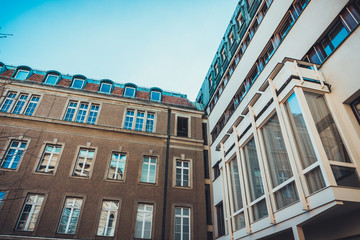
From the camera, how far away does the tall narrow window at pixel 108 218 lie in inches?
556

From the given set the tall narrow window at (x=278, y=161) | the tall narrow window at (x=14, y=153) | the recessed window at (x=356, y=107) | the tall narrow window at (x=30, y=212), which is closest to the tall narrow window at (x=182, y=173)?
the tall narrow window at (x=30, y=212)

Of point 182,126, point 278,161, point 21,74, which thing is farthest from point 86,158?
point 278,161

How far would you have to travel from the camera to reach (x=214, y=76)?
A: 20828 mm

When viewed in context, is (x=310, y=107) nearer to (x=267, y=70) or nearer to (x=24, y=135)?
(x=267, y=70)

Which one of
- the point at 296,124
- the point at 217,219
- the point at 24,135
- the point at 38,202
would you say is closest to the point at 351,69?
the point at 296,124

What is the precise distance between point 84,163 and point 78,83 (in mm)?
7845

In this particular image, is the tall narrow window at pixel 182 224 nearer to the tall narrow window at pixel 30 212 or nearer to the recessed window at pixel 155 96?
the tall narrow window at pixel 30 212

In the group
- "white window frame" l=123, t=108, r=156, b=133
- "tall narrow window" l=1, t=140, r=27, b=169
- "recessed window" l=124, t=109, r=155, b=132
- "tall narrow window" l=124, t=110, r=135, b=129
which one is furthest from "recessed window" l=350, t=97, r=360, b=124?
"tall narrow window" l=1, t=140, r=27, b=169

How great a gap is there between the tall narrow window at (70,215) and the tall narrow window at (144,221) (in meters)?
3.57

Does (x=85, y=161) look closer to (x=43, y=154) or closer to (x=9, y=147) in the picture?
(x=43, y=154)

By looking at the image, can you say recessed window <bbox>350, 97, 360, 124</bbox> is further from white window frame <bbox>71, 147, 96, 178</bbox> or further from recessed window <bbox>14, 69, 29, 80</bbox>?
recessed window <bbox>14, 69, 29, 80</bbox>

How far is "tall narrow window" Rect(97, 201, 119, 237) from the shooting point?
1412 cm

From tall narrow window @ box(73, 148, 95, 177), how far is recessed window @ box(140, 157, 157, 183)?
3.56 metres

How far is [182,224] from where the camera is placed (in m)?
15.6
